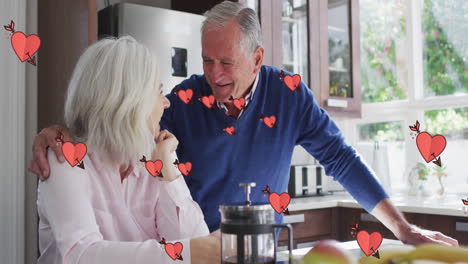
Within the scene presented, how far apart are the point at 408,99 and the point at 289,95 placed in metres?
1.90

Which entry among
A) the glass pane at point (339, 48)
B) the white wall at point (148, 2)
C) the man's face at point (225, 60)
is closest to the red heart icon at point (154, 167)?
the man's face at point (225, 60)

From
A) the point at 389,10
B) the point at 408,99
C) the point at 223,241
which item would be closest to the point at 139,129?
the point at 223,241

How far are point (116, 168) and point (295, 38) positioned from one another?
2130 millimetres

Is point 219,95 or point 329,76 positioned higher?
point 329,76

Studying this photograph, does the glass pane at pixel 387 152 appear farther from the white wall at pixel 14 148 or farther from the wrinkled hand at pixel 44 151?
the wrinkled hand at pixel 44 151

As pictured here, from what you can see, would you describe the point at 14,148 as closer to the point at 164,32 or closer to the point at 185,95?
the point at 164,32

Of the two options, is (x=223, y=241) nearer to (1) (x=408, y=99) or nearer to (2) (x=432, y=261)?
(2) (x=432, y=261)

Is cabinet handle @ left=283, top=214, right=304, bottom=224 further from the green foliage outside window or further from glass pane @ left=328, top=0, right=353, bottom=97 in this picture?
the green foliage outside window

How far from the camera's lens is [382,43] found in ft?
12.3

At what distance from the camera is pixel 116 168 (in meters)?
1.37

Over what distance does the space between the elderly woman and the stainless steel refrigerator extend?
3.38 feet

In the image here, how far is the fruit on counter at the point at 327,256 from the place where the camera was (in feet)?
1.09

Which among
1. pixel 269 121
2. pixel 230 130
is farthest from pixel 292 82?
pixel 230 130

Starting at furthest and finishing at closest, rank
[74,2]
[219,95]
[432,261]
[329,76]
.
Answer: [329,76] → [74,2] → [219,95] → [432,261]
